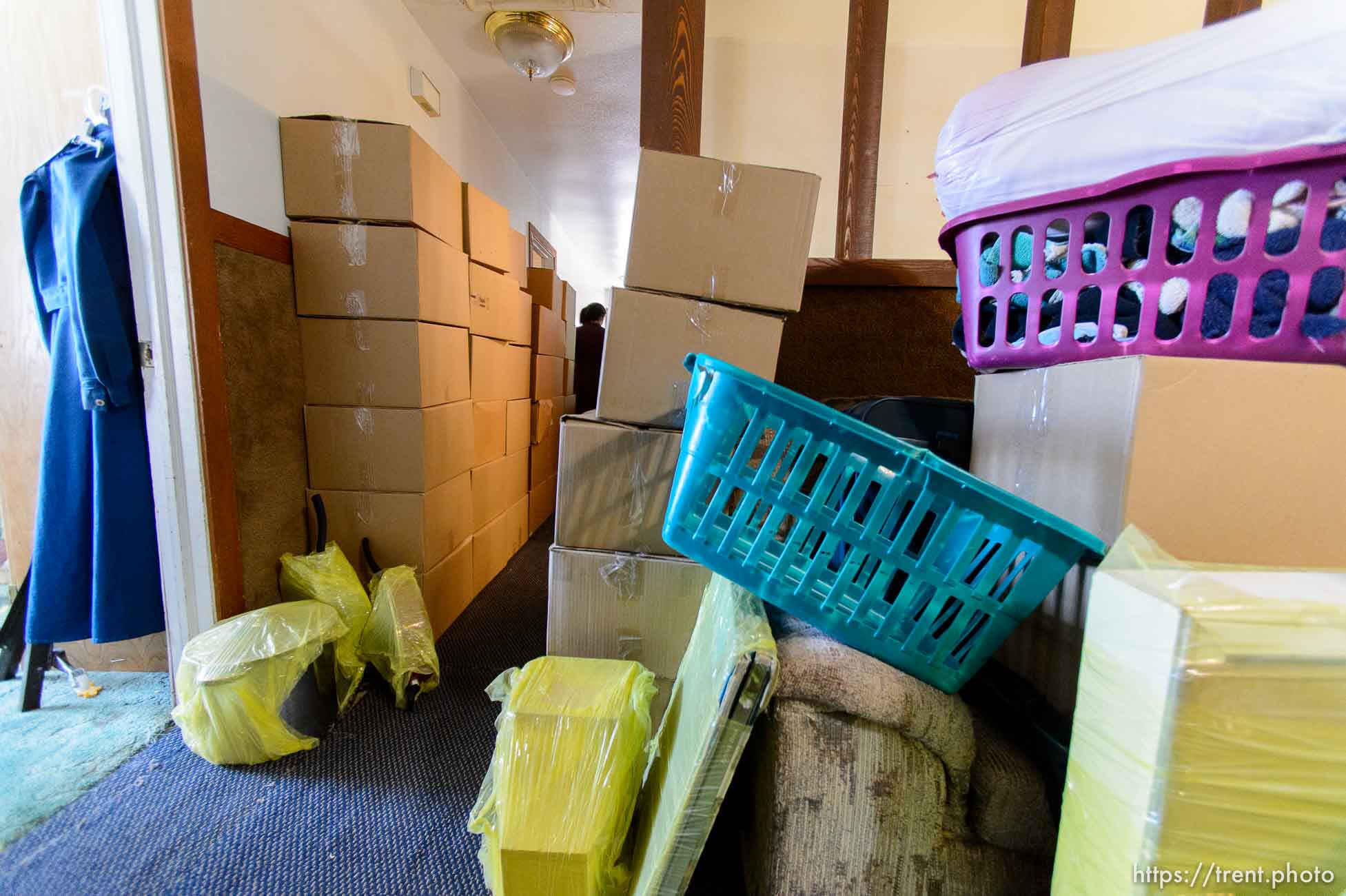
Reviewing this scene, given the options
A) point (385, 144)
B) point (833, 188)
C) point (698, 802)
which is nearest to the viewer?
point (698, 802)

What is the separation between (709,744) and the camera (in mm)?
566

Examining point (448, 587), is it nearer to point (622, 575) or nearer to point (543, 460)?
point (622, 575)

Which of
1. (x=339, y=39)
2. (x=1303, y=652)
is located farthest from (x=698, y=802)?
(x=339, y=39)

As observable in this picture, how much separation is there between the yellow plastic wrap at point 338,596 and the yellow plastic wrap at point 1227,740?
1.50 meters

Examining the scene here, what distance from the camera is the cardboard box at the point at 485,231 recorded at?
1944mm

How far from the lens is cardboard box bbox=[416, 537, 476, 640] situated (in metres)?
1.67

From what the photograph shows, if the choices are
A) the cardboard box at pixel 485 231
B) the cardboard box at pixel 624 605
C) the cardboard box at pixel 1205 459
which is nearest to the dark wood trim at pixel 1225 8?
the cardboard box at pixel 1205 459

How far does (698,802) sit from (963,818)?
321mm

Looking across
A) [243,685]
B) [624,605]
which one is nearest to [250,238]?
[243,685]

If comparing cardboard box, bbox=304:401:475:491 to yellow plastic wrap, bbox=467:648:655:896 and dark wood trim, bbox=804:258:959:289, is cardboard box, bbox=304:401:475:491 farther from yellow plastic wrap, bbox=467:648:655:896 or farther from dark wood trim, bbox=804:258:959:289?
dark wood trim, bbox=804:258:959:289

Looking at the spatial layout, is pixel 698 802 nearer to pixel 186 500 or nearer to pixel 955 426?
pixel 955 426

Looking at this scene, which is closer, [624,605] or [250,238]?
[624,605]

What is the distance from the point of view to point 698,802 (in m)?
0.58

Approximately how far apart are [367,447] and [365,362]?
25cm
